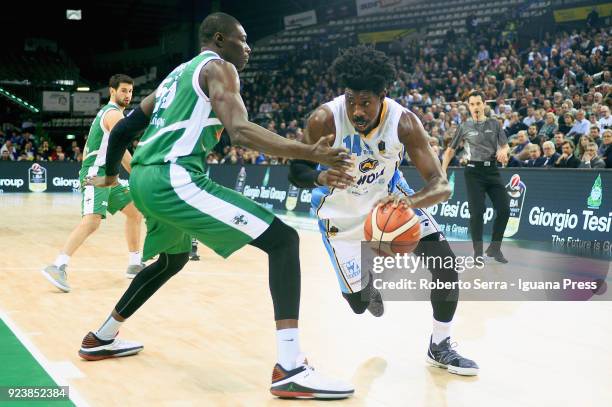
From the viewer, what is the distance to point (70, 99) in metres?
29.8

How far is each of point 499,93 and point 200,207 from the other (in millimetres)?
14461

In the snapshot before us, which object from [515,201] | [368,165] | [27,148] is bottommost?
[515,201]

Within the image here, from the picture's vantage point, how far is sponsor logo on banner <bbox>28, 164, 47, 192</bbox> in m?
21.7

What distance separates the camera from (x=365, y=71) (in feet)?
11.9

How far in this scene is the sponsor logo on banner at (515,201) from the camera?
1042 cm

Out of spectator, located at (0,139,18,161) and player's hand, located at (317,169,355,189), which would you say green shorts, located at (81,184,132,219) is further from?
spectator, located at (0,139,18,161)

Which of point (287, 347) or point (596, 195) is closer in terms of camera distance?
point (287, 347)

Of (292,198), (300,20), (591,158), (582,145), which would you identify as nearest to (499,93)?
(292,198)

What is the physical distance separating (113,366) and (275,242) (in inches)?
49.2

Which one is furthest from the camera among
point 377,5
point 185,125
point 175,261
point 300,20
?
point 300,20

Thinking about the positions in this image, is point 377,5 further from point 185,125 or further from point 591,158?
point 185,125

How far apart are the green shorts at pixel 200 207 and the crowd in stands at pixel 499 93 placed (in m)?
6.79

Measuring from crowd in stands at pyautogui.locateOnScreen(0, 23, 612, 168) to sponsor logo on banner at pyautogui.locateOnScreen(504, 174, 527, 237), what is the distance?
72 centimetres

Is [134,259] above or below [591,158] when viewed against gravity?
below
